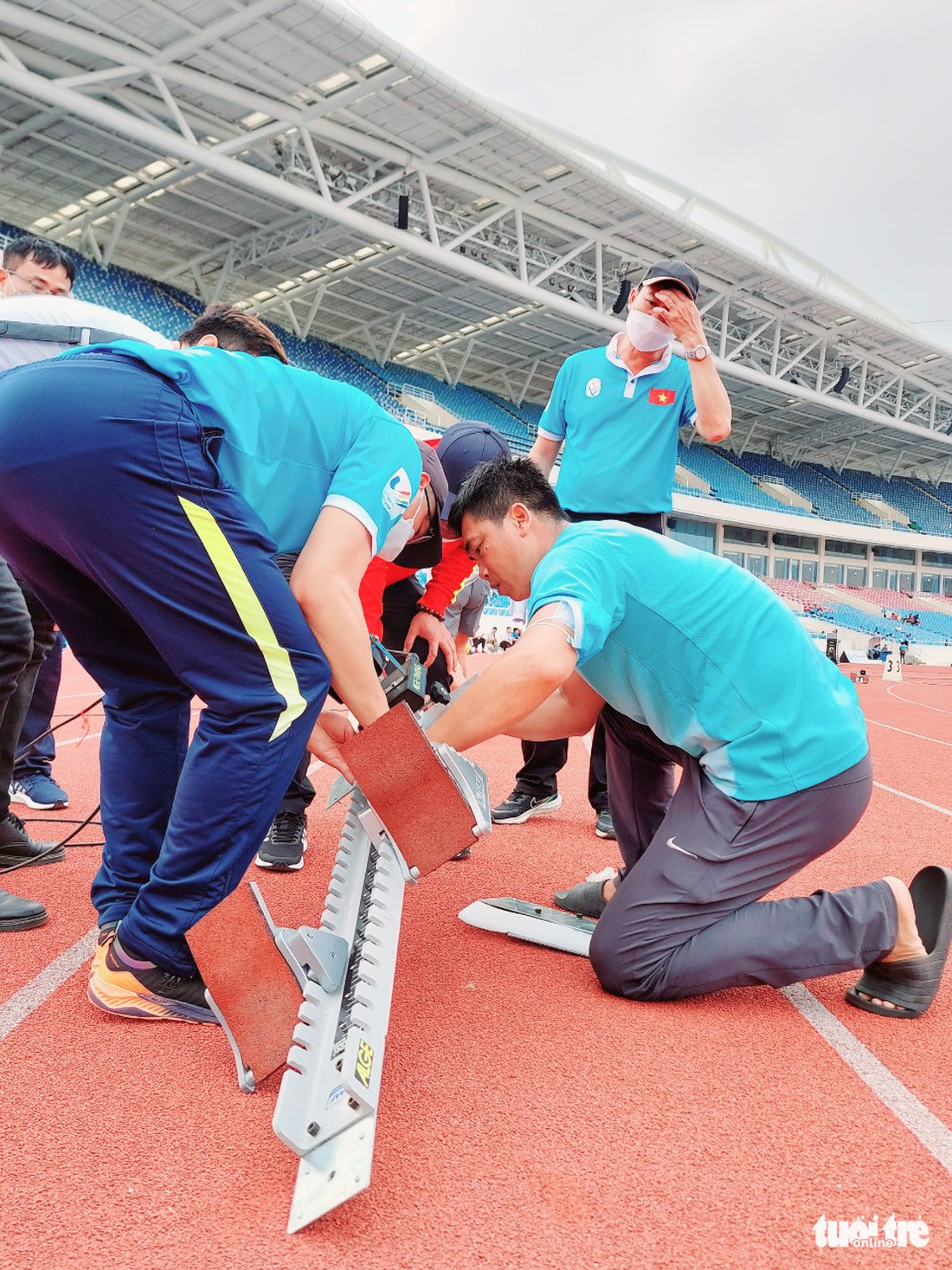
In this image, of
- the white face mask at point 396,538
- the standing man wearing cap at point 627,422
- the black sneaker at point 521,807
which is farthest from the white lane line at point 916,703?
the white face mask at point 396,538

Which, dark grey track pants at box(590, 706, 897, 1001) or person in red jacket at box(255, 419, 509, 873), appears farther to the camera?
person in red jacket at box(255, 419, 509, 873)

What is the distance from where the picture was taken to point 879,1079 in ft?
5.16

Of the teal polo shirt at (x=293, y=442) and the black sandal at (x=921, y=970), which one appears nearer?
the teal polo shirt at (x=293, y=442)

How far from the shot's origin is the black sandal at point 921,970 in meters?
1.85

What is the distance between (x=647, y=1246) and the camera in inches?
42.9

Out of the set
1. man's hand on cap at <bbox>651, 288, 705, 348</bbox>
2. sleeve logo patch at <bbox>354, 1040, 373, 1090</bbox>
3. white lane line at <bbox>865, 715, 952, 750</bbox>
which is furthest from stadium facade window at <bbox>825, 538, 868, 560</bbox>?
sleeve logo patch at <bbox>354, 1040, 373, 1090</bbox>

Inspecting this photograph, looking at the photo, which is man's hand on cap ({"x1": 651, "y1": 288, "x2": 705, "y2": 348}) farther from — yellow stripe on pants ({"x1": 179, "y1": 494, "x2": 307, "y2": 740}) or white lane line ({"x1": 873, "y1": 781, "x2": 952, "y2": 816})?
white lane line ({"x1": 873, "y1": 781, "x2": 952, "y2": 816})

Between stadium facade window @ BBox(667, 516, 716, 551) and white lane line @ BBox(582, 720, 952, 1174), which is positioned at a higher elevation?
stadium facade window @ BBox(667, 516, 716, 551)

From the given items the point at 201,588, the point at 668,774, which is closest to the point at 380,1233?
the point at 201,588

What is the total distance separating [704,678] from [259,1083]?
1170 mm

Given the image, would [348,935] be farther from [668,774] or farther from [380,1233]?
[668,774]

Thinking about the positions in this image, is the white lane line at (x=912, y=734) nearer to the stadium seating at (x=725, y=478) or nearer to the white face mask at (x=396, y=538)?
the white face mask at (x=396, y=538)

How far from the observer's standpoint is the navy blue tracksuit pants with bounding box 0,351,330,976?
1.48 metres

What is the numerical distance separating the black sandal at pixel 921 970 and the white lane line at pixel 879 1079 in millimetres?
109
